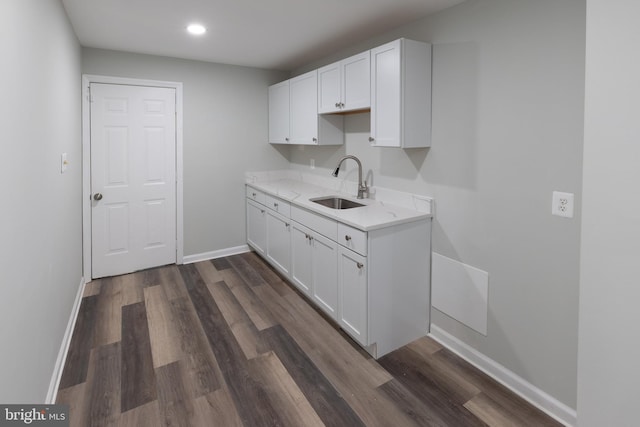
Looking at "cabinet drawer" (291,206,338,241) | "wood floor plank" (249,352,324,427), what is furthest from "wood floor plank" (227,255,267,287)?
"wood floor plank" (249,352,324,427)

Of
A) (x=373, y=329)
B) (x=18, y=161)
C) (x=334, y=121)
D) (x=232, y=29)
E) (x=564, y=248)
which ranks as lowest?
(x=373, y=329)

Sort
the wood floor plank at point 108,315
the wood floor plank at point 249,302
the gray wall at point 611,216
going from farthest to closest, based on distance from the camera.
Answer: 1. the wood floor plank at point 249,302
2. the wood floor plank at point 108,315
3. the gray wall at point 611,216

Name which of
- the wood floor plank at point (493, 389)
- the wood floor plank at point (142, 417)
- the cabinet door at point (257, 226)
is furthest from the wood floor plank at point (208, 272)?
the wood floor plank at point (493, 389)

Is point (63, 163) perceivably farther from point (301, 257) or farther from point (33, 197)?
point (301, 257)

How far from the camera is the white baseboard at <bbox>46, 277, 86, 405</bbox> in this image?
191 cm

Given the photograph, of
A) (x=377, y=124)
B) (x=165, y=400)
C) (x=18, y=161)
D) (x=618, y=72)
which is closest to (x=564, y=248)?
(x=618, y=72)

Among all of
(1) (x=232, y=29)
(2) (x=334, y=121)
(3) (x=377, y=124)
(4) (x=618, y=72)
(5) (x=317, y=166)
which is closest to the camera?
(4) (x=618, y=72)

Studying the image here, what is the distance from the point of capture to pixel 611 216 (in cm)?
121

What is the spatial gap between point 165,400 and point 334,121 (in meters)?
2.68

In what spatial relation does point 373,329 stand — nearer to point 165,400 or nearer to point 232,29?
point 165,400

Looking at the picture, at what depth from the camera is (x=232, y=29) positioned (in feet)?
9.41

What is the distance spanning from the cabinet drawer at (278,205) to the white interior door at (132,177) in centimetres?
112

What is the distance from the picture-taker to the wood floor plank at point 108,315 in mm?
2568

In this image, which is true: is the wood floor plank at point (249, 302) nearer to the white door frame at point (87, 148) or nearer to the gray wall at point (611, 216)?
the white door frame at point (87, 148)
